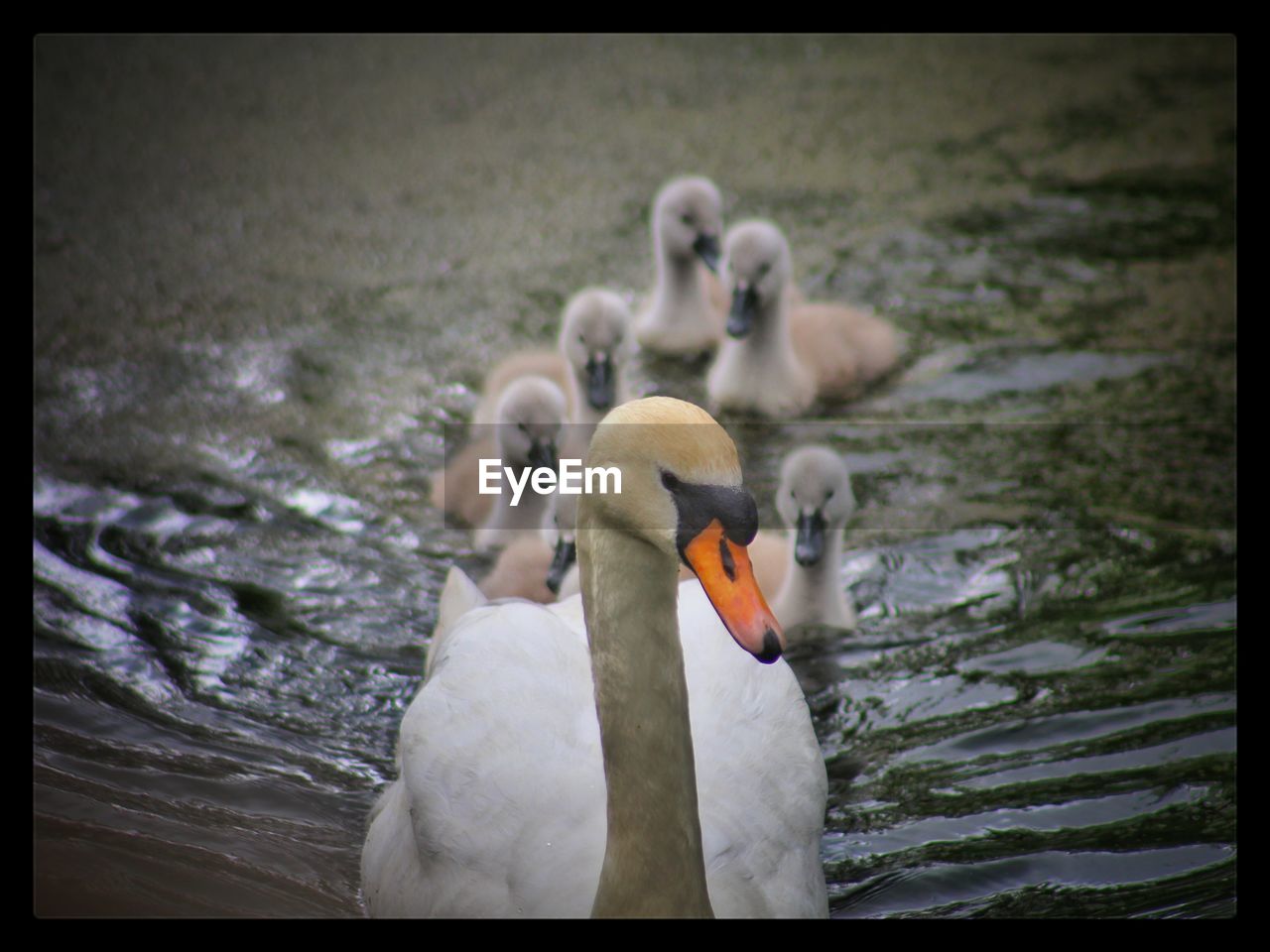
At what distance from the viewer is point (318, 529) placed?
3211 millimetres

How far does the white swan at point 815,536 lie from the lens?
2.86 meters

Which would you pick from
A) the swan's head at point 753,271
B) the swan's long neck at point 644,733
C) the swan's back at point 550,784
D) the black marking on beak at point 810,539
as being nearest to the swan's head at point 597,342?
the swan's head at point 753,271

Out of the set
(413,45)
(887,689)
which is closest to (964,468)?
(887,689)

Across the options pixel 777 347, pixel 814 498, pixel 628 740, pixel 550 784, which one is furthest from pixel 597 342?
pixel 628 740

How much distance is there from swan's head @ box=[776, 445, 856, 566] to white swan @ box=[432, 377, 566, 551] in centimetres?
50

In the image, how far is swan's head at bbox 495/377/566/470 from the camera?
3.10 m

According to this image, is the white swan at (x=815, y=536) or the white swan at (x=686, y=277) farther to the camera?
the white swan at (x=686, y=277)

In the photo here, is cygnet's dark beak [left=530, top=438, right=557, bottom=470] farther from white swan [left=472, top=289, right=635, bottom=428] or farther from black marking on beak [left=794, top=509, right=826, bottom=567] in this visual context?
black marking on beak [left=794, top=509, right=826, bottom=567]

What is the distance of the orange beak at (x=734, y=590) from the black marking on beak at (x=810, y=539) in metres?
1.28

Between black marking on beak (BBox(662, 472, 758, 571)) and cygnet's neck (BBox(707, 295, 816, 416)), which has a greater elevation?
cygnet's neck (BBox(707, 295, 816, 416))

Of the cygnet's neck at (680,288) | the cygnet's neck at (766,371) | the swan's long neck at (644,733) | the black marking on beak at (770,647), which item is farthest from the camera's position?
the cygnet's neck at (680,288)

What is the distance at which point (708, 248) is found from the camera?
3949 mm

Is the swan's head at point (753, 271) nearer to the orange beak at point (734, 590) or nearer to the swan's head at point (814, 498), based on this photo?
the swan's head at point (814, 498)

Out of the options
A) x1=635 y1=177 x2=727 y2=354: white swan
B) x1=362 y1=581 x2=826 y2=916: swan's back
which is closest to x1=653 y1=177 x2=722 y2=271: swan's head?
x1=635 y1=177 x2=727 y2=354: white swan
